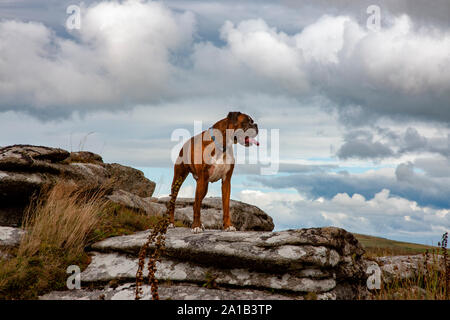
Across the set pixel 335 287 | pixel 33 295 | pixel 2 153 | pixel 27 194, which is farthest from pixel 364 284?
pixel 2 153

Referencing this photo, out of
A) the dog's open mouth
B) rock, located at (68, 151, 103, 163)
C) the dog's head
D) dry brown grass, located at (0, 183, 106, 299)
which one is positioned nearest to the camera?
dry brown grass, located at (0, 183, 106, 299)

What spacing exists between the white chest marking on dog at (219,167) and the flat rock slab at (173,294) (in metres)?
2.30

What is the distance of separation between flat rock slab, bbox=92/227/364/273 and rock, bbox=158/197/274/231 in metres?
5.15

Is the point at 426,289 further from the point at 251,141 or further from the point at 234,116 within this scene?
the point at 234,116

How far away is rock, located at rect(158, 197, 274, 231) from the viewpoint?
12719 mm

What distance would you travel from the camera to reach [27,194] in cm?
1016

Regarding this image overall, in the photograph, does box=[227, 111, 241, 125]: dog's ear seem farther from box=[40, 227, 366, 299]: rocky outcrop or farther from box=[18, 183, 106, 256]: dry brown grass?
box=[18, 183, 106, 256]: dry brown grass

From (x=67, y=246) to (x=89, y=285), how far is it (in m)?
1.32

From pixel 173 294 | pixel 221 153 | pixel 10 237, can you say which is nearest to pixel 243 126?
pixel 221 153

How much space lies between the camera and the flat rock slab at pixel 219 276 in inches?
259

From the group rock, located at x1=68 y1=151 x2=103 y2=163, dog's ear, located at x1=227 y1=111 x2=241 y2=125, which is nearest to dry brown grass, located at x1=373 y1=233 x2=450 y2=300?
dog's ear, located at x1=227 y1=111 x2=241 y2=125

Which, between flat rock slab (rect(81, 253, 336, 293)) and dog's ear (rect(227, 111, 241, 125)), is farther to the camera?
dog's ear (rect(227, 111, 241, 125))

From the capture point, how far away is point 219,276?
6898 mm
